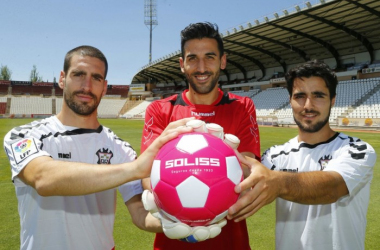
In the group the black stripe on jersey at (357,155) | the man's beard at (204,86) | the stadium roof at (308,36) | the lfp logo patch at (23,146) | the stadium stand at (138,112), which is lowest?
the stadium stand at (138,112)

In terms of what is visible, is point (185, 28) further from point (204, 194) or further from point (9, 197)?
point (9, 197)

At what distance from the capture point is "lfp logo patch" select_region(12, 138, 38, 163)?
191cm

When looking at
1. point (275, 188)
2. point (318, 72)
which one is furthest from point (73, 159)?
point (318, 72)

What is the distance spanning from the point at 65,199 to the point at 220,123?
4.75ft

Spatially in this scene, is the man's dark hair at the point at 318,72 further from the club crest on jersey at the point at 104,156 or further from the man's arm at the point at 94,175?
the club crest on jersey at the point at 104,156

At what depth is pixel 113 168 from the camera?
1612 mm

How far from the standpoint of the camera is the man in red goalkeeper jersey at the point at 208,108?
244 cm

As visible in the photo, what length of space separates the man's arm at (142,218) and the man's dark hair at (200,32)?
4.58 feet

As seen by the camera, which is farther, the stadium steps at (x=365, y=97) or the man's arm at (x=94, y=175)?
the stadium steps at (x=365, y=97)

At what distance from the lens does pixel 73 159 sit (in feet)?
7.84

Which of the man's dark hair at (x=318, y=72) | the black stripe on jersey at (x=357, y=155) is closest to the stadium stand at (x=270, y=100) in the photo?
the man's dark hair at (x=318, y=72)

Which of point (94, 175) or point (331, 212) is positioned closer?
point (94, 175)

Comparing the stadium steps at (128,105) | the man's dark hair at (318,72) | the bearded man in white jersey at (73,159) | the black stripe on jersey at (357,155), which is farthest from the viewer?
the stadium steps at (128,105)

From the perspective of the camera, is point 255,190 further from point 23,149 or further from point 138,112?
point 138,112
